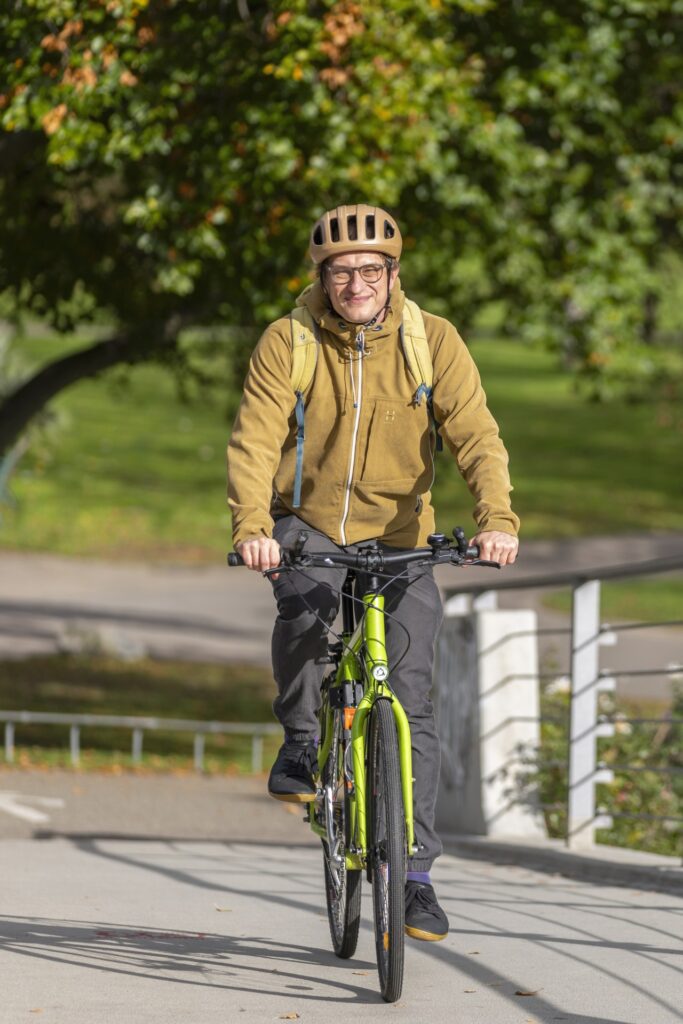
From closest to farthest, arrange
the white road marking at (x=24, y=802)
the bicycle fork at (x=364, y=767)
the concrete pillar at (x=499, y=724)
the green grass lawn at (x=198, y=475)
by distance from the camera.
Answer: the bicycle fork at (x=364, y=767) < the concrete pillar at (x=499, y=724) < the white road marking at (x=24, y=802) < the green grass lawn at (x=198, y=475)

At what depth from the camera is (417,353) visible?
192 inches

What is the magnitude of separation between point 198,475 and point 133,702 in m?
23.1

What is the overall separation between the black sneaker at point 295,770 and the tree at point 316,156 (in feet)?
17.7

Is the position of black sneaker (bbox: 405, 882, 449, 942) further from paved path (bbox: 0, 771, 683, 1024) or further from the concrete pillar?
the concrete pillar

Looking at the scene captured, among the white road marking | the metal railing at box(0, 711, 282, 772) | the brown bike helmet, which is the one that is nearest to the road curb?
the brown bike helmet

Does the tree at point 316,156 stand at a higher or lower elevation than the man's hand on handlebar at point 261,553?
higher

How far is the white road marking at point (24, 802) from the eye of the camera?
11445 mm

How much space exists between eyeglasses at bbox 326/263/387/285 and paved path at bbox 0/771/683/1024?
Result: 1.93 m

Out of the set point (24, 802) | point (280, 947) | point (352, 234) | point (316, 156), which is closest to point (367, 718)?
point (280, 947)

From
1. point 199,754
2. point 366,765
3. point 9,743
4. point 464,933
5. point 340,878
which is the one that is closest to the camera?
point 366,765

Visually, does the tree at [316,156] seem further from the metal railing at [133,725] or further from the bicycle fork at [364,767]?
the bicycle fork at [364,767]

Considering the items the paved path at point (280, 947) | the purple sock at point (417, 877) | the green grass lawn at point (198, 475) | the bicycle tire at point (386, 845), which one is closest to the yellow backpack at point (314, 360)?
the bicycle tire at point (386, 845)

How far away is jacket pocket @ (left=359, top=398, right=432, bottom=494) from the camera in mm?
4879

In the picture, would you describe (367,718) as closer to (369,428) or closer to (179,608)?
(369,428)
